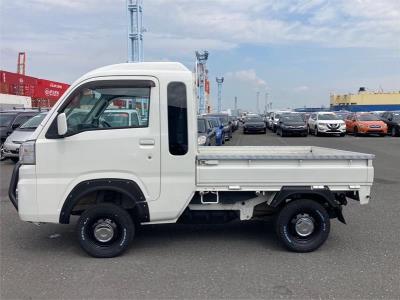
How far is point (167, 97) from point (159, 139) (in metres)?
0.52

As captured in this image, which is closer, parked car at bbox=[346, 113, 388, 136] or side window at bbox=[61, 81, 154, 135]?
side window at bbox=[61, 81, 154, 135]

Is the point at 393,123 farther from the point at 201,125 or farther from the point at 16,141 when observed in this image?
the point at 16,141

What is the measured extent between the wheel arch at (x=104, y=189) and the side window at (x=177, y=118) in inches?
25.5

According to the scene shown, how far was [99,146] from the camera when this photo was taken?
509 cm

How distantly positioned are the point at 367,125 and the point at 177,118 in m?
27.1

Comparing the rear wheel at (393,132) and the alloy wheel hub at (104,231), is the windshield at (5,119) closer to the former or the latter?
the alloy wheel hub at (104,231)

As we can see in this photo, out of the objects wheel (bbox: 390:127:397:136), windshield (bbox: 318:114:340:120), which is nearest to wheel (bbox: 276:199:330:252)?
windshield (bbox: 318:114:340:120)

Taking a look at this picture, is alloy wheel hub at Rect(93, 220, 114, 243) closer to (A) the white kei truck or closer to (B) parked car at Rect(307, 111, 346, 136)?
(A) the white kei truck

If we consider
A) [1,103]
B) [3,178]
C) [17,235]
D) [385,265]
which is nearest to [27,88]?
[1,103]

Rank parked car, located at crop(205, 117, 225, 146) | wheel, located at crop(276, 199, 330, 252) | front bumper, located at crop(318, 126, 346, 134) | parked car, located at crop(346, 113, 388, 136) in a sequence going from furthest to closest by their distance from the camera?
front bumper, located at crop(318, 126, 346, 134)
parked car, located at crop(346, 113, 388, 136)
parked car, located at crop(205, 117, 225, 146)
wheel, located at crop(276, 199, 330, 252)

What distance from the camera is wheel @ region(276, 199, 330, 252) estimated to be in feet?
17.7

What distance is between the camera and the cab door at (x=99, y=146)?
16.7ft

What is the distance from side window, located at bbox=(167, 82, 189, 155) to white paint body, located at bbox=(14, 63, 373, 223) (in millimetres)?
61

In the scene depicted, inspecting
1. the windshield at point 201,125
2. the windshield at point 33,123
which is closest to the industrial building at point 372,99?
the windshield at point 201,125
